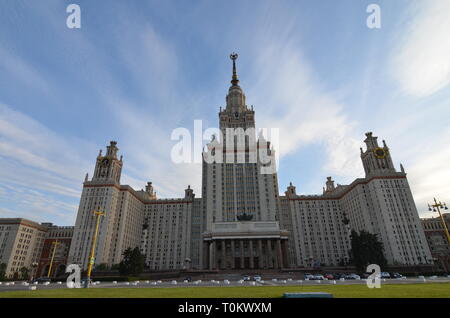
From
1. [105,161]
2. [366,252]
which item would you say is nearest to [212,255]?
[366,252]

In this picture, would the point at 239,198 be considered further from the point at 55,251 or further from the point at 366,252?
the point at 55,251

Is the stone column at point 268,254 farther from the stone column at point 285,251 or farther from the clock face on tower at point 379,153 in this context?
the clock face on tower at point 379,153

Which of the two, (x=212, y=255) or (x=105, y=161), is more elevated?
(x=105, y=161)

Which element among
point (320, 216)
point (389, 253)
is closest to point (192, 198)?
point (320, 216)

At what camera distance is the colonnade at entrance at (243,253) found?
8831cm

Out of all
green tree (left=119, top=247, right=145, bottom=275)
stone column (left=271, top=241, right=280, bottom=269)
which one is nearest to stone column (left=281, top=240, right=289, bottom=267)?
stone column (left=271, top=241, right=280, bottom=269)

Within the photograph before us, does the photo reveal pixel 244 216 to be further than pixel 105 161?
No

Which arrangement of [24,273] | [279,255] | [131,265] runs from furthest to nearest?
[24,273]
[279,255]
[131,265]

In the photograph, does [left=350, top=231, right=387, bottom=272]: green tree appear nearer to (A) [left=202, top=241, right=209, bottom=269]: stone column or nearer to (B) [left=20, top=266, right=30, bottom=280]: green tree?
(A) [left=202, top=241, right=209, bottom=269]: stone column

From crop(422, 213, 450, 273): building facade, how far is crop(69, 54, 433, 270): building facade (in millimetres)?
27790

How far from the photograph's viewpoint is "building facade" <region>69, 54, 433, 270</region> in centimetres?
8938

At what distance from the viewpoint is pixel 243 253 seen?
92750 millimetres

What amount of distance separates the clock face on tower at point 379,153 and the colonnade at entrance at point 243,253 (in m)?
51.8

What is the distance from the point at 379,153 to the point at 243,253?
68423 millimetres
